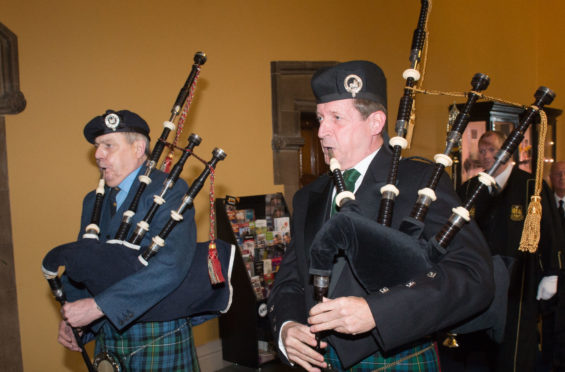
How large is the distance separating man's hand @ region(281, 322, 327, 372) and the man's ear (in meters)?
0.65

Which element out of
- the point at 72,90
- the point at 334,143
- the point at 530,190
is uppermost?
the point at 72,90

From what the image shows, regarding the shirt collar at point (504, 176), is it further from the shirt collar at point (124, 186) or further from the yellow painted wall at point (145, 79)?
the shirt collar at point (124, 186)

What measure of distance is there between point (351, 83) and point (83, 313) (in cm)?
133

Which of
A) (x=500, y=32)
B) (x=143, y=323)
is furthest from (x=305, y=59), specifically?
(x=500, y=32)

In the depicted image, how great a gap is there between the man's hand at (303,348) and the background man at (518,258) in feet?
7.55

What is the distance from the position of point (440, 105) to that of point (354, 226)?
17.8 feet

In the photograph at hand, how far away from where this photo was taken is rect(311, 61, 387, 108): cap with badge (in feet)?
4.86

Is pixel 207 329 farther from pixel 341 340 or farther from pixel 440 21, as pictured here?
pixel 440 21

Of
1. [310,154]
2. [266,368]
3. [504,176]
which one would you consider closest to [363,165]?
[504,176]

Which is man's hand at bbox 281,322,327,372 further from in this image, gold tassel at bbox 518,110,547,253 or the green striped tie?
gold tassel at bbox 518,110,547,253

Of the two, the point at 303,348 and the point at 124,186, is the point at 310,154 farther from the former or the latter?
the point at 303,348

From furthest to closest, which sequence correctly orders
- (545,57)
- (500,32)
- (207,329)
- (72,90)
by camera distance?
(545,57) < (500,32) < (207,329) < (72,90)

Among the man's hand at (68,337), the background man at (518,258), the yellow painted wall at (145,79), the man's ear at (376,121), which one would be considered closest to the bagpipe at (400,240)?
the man's ear at (376,121)

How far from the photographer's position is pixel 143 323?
6.61 feet
